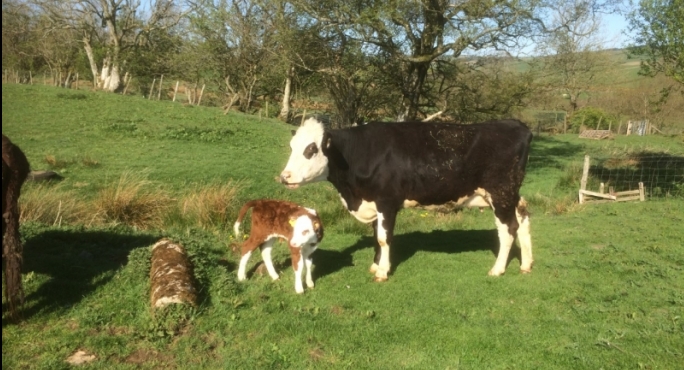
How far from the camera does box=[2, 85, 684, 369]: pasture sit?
567cm

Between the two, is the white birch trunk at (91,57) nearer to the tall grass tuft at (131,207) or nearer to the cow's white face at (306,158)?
the tall grass tuft at (131,207)

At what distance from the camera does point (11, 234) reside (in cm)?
607

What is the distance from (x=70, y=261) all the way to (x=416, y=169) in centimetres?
494

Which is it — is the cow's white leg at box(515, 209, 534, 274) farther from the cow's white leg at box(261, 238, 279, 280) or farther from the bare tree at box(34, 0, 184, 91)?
the bare tree at box(34, 0, 184, 91)

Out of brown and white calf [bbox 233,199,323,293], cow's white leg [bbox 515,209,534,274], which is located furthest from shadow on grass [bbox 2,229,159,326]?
cow's white leg [bbox 515,209,534,274]

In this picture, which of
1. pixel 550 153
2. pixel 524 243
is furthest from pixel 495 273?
pixel 550 153

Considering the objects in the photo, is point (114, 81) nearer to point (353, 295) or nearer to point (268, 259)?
point (268, 259)

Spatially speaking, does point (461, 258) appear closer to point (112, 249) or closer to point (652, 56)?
point (112, 249)

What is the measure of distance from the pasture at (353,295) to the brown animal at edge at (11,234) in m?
0.30

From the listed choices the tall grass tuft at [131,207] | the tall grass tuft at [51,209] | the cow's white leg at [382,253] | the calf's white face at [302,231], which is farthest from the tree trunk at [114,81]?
the calf's white face at [302,231]

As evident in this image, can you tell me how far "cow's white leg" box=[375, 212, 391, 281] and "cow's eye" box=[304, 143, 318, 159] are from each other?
1.29 metres

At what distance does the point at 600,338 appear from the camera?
5.96 meters

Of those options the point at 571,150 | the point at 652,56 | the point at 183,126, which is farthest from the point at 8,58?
the point at 652,56

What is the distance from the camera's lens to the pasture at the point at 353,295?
5.67 m
